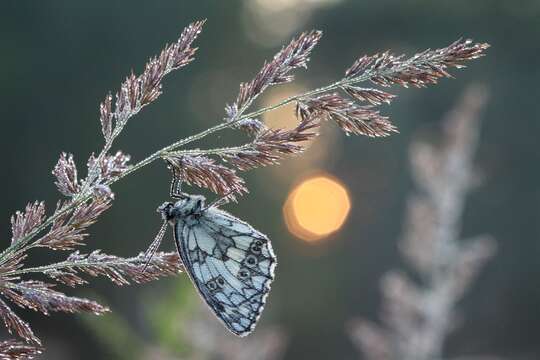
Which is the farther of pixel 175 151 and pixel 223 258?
pixel 223 258

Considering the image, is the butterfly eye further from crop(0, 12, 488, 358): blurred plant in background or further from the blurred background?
the blurred background

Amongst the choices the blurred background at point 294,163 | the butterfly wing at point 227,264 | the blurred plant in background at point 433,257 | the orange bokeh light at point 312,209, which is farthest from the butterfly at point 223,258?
the blurred background at point 294,163

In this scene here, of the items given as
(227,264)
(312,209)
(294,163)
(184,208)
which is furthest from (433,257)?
(294,163)

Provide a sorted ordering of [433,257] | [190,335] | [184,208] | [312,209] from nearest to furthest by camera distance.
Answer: [184,208] → [190,335] → [433,257] → [312,209]

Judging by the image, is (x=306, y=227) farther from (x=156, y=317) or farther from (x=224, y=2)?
(x=156, y=317)

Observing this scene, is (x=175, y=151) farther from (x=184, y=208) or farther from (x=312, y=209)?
(x=312, y=209)
